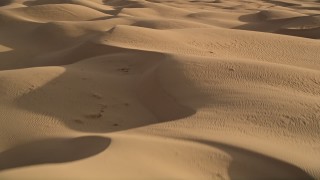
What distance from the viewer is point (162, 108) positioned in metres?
2.31

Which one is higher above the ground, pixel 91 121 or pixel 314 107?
pixel 314 107

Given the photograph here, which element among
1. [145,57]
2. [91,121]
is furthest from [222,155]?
[145,57]

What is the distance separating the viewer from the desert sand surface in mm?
1531

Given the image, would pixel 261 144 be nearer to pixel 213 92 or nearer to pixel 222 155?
pixel 222 155

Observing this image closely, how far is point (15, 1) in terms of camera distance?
7477 millimetres

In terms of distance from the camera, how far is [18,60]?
3805mm

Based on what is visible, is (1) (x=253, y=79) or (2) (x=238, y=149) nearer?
(2) (x=238, y=149)

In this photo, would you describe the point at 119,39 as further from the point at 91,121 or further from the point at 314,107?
the point at 314,107

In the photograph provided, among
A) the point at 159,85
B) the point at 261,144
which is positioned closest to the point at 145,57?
the point at 159,85

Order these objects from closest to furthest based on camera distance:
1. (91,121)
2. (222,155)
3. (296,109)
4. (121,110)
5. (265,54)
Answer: (222,155) → (296,109) → (91,121) → (121,110) → (265,54)

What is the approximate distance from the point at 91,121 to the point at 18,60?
76.9 inches

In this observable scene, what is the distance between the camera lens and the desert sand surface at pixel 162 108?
153cm

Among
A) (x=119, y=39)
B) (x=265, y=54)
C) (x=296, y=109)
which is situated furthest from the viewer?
(x=119, y=39)

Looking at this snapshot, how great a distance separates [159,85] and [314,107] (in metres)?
0.96
